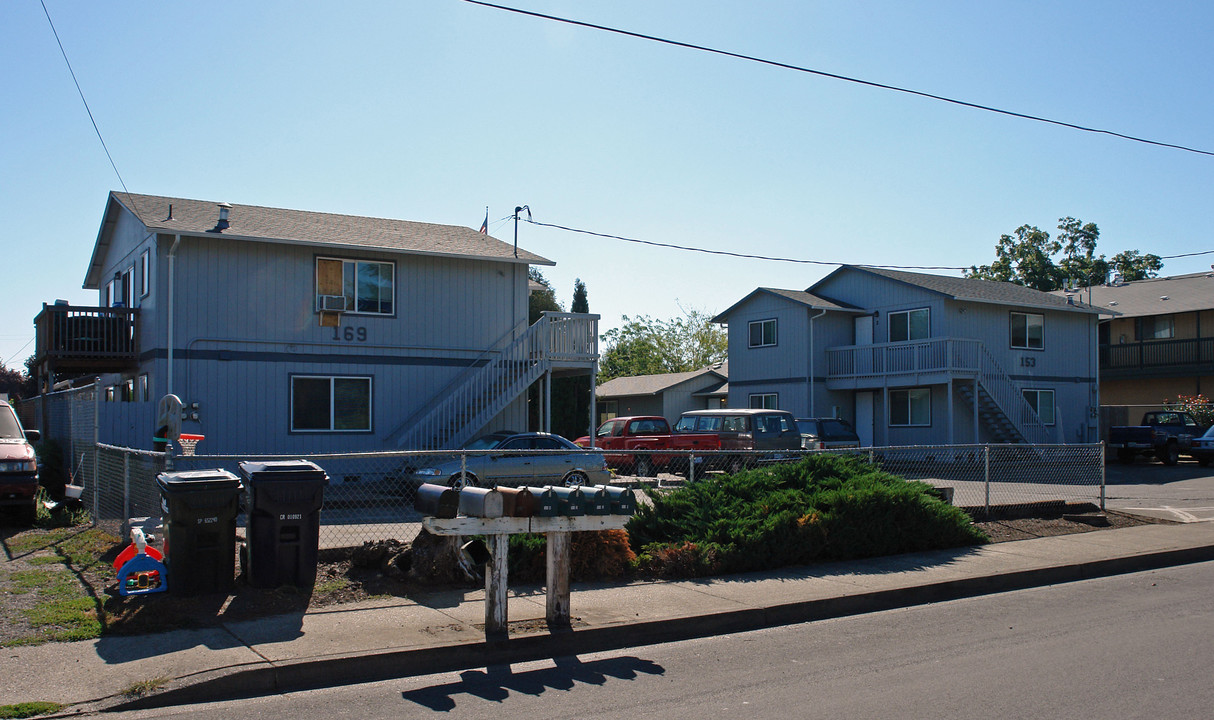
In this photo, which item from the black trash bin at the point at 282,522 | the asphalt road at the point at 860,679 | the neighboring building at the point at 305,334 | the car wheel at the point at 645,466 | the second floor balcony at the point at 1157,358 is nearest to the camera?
the asphalt road at the point at 860,679

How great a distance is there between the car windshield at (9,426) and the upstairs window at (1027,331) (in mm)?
29928

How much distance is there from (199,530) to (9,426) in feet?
25.7

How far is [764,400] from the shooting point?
116ft

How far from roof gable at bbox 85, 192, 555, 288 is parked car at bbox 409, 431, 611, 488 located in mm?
5863

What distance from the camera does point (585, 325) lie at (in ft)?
73.4

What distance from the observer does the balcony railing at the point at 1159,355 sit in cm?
4047

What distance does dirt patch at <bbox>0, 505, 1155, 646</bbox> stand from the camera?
727cm

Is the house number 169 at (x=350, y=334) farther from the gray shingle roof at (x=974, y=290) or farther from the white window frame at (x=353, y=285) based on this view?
the gray shingle roof at (x=974, y=290)

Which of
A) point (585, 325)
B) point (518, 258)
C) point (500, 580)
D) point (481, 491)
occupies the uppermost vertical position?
point (518, 258)

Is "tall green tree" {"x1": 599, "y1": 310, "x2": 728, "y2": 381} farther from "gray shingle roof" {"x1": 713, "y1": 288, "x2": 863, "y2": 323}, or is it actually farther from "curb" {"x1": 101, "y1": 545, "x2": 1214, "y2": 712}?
"curb" {"x1": 101, "y1": 545, "x2": 1214, "y2": 712}

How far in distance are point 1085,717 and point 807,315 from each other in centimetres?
2811

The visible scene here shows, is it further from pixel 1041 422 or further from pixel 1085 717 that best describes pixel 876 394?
pixel 1085 717

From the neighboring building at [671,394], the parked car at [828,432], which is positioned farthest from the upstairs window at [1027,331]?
the neighboring building at [671,394]

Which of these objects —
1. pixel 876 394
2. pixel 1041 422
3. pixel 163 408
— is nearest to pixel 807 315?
pixel 876 394
